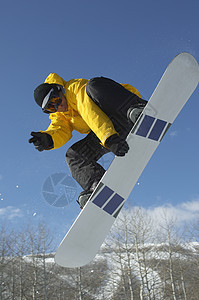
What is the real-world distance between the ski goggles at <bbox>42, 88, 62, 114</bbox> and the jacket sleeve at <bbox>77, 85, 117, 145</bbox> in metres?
0.22

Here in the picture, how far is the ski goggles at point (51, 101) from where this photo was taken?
2.58 m

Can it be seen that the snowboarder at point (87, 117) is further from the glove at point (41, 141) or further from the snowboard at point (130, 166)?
the snowboard at point (130, 166)

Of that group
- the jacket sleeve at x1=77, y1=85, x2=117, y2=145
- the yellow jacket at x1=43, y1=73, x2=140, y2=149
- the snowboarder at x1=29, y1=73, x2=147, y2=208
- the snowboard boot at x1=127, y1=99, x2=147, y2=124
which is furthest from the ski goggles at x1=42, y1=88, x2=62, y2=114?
the snowboard boot at x1=127, y1=99, x2=147, y2=124

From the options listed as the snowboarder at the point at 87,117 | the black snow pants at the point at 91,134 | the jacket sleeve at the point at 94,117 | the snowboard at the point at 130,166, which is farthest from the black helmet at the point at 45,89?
the snowboard at the point at 130,166

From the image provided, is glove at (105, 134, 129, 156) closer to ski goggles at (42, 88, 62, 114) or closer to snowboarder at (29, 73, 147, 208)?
snowboarder at (29, 73, 147, 208)

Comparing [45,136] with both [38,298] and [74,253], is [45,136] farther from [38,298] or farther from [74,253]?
[38,298]

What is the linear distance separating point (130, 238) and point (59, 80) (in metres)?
15.2

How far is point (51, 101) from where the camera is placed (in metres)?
2.60

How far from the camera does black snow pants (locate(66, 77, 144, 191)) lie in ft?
8.13

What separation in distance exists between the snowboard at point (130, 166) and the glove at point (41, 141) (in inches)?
28.3

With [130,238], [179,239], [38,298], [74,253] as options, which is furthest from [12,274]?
[74,253]

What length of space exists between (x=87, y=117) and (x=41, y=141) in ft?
1.83

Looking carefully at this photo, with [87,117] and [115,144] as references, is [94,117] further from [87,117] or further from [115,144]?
[115,144]

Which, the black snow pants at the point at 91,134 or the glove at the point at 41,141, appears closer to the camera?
the black snow pants at the point at 91,134
